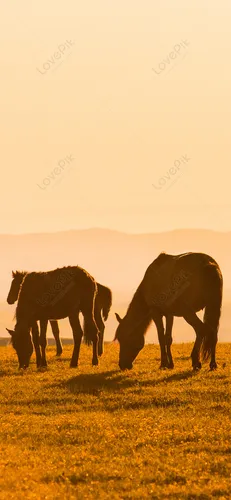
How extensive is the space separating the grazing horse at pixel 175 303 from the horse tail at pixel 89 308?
1.59 metres

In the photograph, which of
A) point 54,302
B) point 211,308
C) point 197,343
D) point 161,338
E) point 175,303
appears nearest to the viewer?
point 211,308

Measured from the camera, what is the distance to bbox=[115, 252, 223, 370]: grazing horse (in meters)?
26.0

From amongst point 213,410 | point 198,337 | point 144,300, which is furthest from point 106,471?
point 144,300

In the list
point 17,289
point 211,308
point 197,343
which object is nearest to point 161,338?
point 197,343

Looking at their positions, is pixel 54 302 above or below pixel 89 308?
below

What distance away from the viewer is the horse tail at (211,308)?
25.8 m

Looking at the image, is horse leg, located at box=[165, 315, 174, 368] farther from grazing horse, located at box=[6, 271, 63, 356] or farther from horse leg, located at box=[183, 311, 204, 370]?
grazing horse, located at box=[6, 271, 63, 356]

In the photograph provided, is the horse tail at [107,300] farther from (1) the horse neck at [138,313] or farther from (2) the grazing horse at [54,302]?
(1) the horse neck at [138,313]

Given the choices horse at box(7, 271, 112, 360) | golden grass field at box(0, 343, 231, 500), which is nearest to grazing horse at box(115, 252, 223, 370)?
golden grass field at box(0, 343, 231, 500)

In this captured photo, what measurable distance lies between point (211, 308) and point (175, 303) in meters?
1.46

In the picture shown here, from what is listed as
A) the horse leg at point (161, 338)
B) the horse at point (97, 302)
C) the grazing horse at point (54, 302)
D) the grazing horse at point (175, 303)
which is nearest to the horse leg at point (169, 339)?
the grazing horse at point (175, 303)

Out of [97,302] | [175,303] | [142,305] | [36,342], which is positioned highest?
[175,303]

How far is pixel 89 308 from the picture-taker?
2998 cm

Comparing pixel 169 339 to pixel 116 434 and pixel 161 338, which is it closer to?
pixel 161 338
